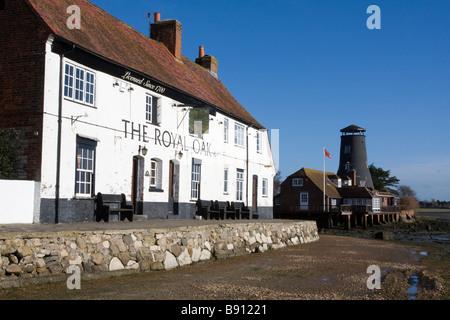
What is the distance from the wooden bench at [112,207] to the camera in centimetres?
1675

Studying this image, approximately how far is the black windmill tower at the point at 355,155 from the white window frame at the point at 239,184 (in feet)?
165

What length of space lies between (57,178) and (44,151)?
0.94m

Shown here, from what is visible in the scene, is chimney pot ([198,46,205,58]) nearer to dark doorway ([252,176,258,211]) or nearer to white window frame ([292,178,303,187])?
dark doorway ([252,176,258,211])

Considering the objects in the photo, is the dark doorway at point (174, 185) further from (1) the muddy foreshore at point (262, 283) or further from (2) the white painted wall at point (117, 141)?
(1) the muddy foreshore at point (262, 283)

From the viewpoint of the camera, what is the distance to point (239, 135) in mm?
29312


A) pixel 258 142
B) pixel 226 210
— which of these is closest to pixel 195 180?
pixel 226 210

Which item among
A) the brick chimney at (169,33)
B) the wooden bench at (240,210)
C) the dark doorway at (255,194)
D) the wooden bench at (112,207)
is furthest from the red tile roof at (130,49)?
the wooden bench at (240,210)

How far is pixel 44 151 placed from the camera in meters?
14.9

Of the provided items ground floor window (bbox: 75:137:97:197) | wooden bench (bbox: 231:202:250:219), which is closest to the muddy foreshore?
ground floor window (bbox: 75:137:97:197)

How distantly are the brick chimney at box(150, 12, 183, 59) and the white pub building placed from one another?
2.2 inches

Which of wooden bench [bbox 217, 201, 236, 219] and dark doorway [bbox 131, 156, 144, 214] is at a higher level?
dark doorway [bbox 131, 156, 144, 214]

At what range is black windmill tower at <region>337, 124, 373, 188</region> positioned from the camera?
77062mm
